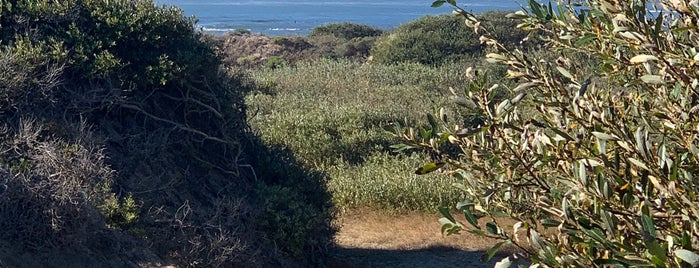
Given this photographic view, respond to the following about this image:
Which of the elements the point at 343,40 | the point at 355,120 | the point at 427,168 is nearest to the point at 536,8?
the point at 427,168

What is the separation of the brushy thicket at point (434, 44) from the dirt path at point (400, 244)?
52.5 ft

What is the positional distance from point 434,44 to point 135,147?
21.0 metres

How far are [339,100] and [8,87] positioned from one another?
1201 cm

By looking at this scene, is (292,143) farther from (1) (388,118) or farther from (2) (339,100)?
(2) (339,100)

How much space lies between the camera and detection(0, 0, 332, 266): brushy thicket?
18.2 feet

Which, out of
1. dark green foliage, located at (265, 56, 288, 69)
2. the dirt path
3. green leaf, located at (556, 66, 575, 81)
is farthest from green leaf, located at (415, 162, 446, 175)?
dark green foliage, located at (265, 56, 288, 69)

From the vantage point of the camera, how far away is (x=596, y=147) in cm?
316

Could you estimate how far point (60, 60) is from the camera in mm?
6586

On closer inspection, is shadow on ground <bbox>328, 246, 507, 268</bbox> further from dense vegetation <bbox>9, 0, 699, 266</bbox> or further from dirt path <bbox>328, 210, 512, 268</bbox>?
dense vegetation <bbox>9, 0, 699, 266</bbox>

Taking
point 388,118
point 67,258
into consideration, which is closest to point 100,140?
point 67,258

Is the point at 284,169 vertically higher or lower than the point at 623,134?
lower

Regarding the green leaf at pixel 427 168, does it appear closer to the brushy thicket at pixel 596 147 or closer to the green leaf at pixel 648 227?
the brushy thicket at pixel 596 147

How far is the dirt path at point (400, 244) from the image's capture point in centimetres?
853

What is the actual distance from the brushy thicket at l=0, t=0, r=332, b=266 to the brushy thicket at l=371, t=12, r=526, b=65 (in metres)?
18.8
